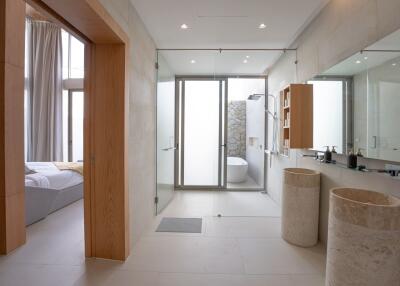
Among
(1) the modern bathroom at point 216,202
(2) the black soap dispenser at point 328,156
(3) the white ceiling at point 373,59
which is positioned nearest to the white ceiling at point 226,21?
(1) the modern bathroom at point 216,202

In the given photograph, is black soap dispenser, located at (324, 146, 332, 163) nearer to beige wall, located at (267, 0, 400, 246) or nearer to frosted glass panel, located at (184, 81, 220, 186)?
beige wall, located at (267, 0, 400, 246)

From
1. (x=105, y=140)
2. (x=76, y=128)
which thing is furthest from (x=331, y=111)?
(x=76, y=128)

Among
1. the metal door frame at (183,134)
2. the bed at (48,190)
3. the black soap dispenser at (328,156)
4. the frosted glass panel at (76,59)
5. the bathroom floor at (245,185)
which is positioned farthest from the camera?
the frosted glass panel at (76,59)

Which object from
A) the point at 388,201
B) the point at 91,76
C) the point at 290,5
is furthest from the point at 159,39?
the point at 388,201

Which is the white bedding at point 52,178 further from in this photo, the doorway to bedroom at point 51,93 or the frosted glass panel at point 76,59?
the frosted glass panel at point 76,59

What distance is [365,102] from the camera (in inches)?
73.1

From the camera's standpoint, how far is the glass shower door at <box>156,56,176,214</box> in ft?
11.4

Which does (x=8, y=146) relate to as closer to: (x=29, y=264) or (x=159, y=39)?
(x=29, y=264)

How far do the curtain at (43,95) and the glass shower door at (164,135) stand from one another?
3020 mm

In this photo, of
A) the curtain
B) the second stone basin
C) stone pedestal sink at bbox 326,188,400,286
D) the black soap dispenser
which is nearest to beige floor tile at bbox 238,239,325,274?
stone pedestal sink at bbox 326,188,400,286

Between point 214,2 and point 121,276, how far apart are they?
268 cm

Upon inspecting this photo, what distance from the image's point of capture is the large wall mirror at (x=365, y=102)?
158 cm

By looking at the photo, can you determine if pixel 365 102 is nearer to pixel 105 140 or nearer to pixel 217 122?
pixel 105 140

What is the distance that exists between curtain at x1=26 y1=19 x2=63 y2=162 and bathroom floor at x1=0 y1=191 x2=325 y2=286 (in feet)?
9.31
